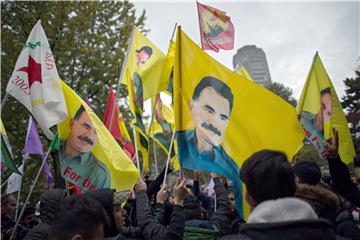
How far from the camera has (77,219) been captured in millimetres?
2072

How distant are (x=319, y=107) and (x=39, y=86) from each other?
433cm

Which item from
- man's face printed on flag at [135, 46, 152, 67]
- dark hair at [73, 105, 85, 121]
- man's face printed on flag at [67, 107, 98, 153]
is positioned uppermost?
man's face printed on flag at [135, 46, 152, 67]

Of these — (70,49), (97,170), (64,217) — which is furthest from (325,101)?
(70,49)

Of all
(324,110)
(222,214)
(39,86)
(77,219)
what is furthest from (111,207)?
(324,110)

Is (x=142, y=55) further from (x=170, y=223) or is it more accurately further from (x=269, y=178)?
(x=269, y=178)

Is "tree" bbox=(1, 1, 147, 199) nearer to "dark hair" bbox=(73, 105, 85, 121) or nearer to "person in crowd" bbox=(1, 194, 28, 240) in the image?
"person in crowd" bbox=(1, 194, 28, 240)

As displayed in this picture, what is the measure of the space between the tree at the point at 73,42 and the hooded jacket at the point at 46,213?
11.5m

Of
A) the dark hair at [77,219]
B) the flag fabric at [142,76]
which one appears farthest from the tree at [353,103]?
the dark hair at [77,219]

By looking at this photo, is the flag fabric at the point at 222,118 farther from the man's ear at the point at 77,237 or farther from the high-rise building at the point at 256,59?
the high-rise building at the point at 256,59

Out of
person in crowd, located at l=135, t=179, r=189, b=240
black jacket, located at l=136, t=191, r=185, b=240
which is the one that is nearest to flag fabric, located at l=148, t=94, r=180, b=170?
person in crowd, located at l=135, t=179, r=189, b=240

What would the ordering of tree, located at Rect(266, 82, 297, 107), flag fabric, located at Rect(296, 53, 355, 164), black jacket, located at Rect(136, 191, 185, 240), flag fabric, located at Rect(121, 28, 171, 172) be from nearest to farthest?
1. black jacket, located at Rect(136, 191, 185, 240)
2. flag fabric, located at Rect(296, 53, 355, 164)
3. flag fabric, located at Rect(121, 28, 171, 172)
4. tree, located at Rect(266, 82, 297, 107)

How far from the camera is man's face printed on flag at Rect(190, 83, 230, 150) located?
389cm

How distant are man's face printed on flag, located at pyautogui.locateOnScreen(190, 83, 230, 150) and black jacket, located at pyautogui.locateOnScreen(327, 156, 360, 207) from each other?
1151 mm

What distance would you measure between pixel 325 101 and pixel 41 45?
4584 millimetres
